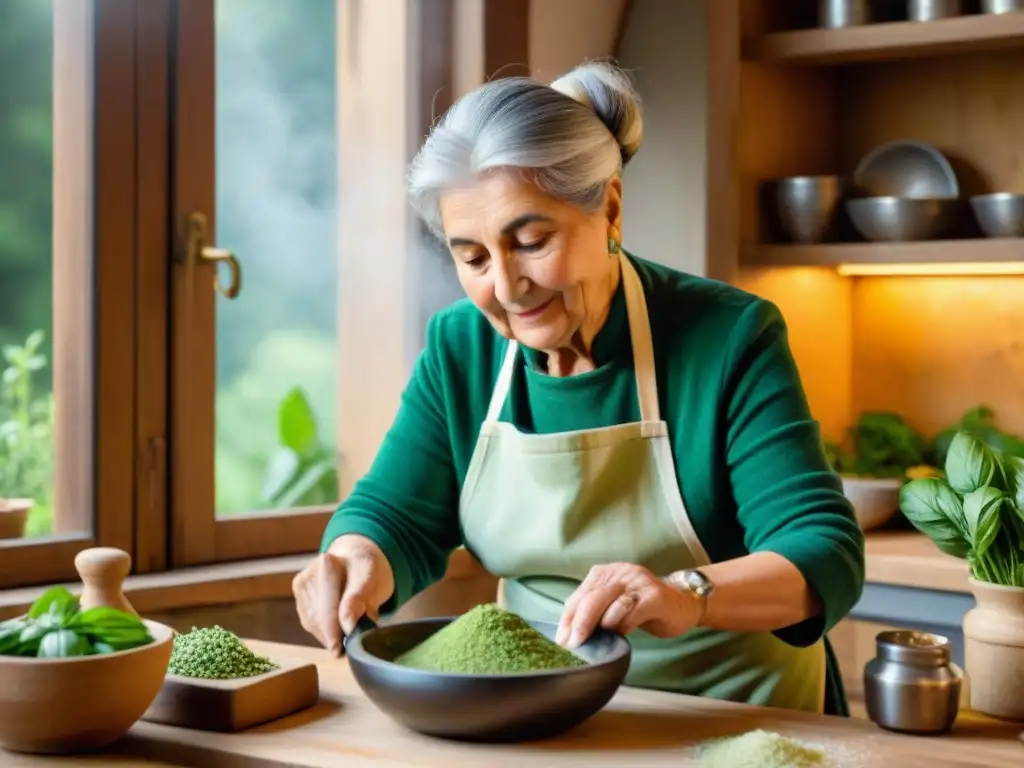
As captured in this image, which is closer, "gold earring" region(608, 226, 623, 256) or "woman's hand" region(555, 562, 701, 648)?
"woman's hand" region(555, 562, 701, 648)

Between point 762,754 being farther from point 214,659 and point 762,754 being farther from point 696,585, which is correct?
point 214,659

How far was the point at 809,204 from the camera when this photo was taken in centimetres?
324

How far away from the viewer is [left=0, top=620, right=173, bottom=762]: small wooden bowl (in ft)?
4.53

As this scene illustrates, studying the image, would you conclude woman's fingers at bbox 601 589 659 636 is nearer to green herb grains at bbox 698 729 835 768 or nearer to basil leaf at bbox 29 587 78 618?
green herb grains at bbox 698 729 835 768

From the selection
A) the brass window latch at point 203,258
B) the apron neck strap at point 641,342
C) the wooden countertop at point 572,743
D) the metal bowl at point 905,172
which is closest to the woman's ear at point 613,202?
the apron neck strap at point 641,342

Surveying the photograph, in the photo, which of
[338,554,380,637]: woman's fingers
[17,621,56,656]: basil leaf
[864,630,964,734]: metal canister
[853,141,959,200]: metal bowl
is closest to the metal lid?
[864,630,964,734]: metal canister

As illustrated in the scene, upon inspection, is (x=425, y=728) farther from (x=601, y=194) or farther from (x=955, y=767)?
(x=601, y=194)

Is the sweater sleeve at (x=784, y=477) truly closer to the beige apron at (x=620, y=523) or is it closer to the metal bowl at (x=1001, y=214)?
the beige apron at (x=620, y=523)

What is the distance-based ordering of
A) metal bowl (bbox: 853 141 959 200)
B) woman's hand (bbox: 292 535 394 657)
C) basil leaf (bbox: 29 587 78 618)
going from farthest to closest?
metal bowl (bbox: 853 141 959 200) < woman's hand (bbox: 292 535 394 657) < basil leaf (bbox: 29 587 78 618)

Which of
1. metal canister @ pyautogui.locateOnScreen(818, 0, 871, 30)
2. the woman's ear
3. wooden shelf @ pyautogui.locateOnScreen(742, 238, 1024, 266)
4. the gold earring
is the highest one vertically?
metal canister @ pyautogui.locateOnScreen(818, 0, 871, 30)

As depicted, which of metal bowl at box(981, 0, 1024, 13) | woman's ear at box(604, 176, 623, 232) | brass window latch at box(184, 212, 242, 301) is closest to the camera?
woman's ear at box(604, 176, 623, 232)

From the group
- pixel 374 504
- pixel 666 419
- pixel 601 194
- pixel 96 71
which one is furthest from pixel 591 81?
pixel 96 71

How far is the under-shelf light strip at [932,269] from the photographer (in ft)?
10.4

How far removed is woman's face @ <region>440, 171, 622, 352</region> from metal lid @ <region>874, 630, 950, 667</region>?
557 mm
